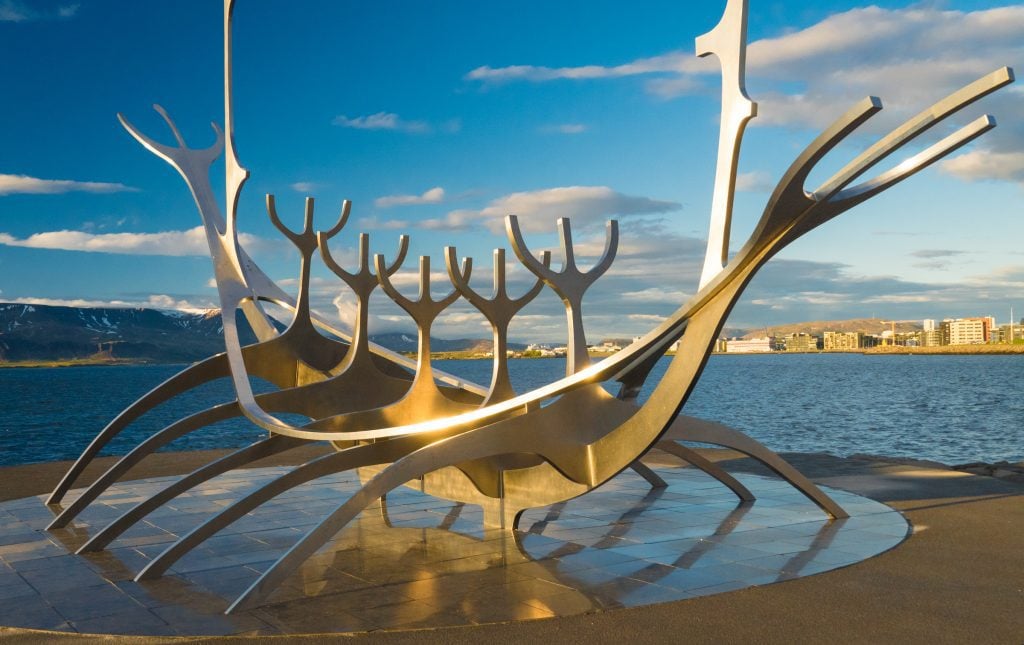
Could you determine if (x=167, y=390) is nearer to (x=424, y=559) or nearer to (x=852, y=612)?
(x=424, y=559)

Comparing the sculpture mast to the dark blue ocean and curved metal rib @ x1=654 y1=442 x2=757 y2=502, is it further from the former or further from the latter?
the dark blue ocean

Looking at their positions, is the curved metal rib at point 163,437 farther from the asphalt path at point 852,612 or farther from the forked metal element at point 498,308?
the asphalt path at point 852,612

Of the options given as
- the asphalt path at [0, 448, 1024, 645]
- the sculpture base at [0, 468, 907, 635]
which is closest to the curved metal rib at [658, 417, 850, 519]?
the sculpture base at [0, 468, 907, 635]

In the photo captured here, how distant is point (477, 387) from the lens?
1424cm

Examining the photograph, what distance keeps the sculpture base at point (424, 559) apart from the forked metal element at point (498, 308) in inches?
71.4

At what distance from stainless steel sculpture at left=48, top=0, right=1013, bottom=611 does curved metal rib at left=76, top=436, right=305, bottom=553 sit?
0.02m

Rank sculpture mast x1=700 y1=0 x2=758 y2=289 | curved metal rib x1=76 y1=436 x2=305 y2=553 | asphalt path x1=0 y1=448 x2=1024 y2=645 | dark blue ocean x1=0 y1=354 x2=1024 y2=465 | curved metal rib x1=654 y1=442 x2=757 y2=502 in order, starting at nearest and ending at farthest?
asphalt path x1=0 y1=448 x2=1024 y2=645 → sculpture mast x1=700 y1=0 x2=758 y2=289 → curved metal rib x1=76 y1=436 x2=305 y2=553 → curved metal rib x1=654 y1=442 x2=757 y2=502 → dark blue ocean x1=0 y1=354 x2=1024 y2=465

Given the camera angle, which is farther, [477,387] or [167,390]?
[167,390]

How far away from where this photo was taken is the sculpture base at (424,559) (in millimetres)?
8445

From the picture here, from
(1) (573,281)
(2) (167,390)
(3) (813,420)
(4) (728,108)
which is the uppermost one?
(4) (728,108)

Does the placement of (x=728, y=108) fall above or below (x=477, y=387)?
above

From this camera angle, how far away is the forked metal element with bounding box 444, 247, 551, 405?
11.8 m

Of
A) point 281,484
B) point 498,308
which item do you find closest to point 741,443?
point 498,308

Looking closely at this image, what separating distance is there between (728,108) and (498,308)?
452cm
